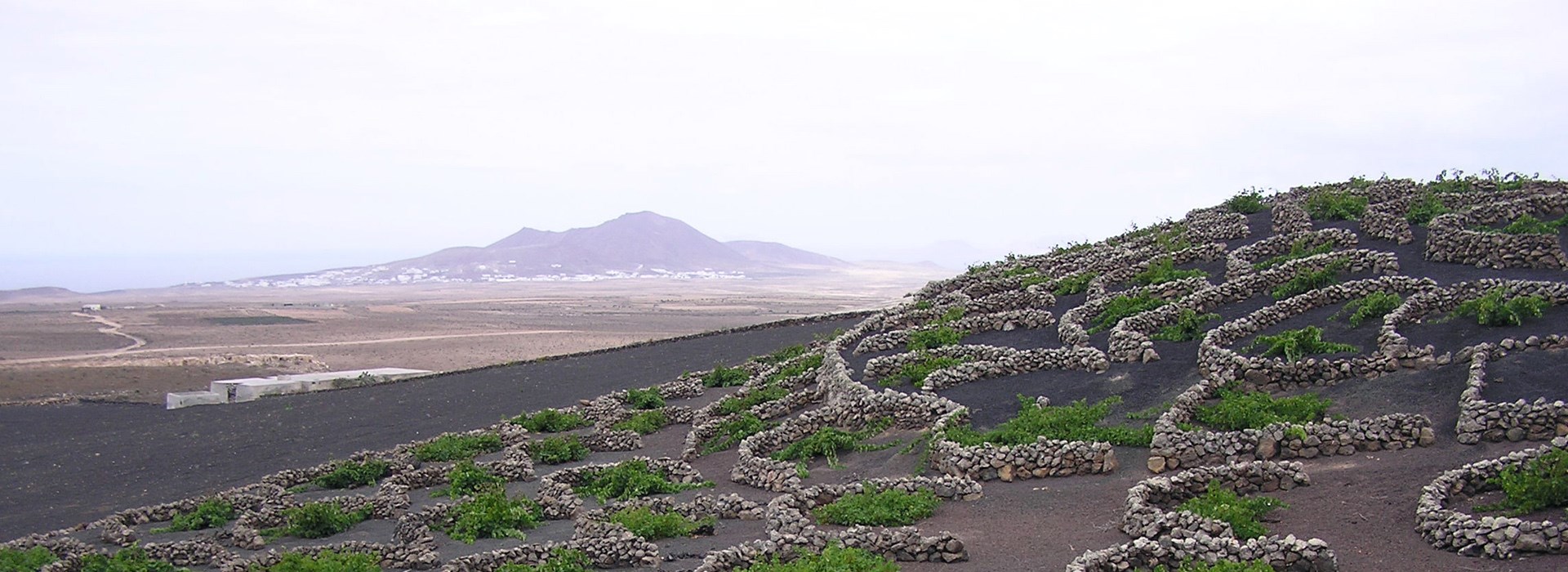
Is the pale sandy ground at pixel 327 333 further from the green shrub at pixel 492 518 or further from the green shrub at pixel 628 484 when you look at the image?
the green shrub at pixel 492 518

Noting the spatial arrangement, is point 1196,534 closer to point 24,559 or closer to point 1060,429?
point 1060,429

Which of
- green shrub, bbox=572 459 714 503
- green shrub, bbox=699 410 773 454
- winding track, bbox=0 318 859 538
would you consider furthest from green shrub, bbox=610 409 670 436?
winding track, bbox=0 318 859 538

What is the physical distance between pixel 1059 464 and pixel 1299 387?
4642 mm

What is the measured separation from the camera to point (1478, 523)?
11.0 meters

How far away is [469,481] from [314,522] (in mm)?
3636

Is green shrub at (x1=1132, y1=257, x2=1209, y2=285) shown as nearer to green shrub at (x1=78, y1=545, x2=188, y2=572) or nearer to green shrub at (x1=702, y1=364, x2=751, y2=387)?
green shrub at (x1=702, y1=364, x2=751, y2=387)

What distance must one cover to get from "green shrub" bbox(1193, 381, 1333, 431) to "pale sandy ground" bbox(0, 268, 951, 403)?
4681 cm

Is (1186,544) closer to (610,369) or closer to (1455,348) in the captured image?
(1455,348)

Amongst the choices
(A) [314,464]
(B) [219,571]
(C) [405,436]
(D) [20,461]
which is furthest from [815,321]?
(B) [219,571]

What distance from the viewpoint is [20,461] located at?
29969mm

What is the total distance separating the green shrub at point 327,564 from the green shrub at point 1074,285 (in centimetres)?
1797

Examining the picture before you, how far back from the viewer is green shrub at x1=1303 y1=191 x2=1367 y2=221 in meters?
26.2

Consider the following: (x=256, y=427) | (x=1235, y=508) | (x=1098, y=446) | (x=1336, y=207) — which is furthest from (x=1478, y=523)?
(x=256, y=427)

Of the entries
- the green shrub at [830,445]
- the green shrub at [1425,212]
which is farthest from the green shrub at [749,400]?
the green shrub at [1425,212]
